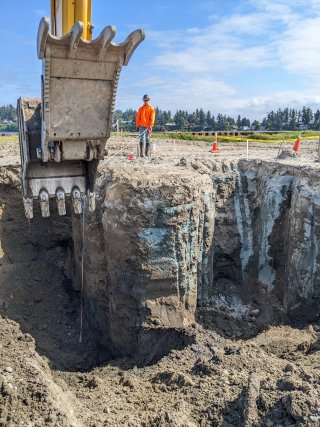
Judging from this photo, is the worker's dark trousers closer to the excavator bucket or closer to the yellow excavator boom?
the excavator bucket

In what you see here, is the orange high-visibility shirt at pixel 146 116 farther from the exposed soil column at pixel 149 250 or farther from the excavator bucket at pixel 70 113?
the excavator bucket at pixel 70 113

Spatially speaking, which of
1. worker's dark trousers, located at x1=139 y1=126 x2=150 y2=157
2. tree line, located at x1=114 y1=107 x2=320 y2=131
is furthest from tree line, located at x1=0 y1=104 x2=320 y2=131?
worker's dark trousers, located at x1=139 y1=126 x2=150 y2=157

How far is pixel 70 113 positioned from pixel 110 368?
3.98 meters

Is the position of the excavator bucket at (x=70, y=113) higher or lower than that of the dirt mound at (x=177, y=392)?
higher

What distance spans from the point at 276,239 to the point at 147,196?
3.11m

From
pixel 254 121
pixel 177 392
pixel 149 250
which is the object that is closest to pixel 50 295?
pixel 149 250

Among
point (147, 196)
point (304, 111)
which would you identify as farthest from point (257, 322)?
point (304, 111)

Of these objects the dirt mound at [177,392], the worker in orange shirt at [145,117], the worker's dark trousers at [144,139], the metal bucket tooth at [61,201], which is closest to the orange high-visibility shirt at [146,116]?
the worker in orange shirt at [145,117]

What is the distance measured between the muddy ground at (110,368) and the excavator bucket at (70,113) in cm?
234

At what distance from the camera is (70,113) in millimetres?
5016

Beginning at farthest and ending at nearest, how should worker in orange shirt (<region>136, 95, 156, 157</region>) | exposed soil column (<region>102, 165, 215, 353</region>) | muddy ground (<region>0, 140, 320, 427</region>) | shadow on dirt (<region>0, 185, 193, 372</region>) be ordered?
worker in orange shirt (<region>136, 95, 156, 157</region>) < shadow on dirt (<region>0, 185, 193, 372</region>) < exposed soil column (<region>102, 165, 215, 353</region>) < muddy ground (<region>0, 140, 320, 427</region>)

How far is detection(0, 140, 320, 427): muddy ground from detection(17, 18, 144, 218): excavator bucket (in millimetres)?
2344

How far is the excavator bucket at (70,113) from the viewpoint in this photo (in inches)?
182

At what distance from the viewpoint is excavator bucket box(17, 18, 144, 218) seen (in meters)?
4.62
